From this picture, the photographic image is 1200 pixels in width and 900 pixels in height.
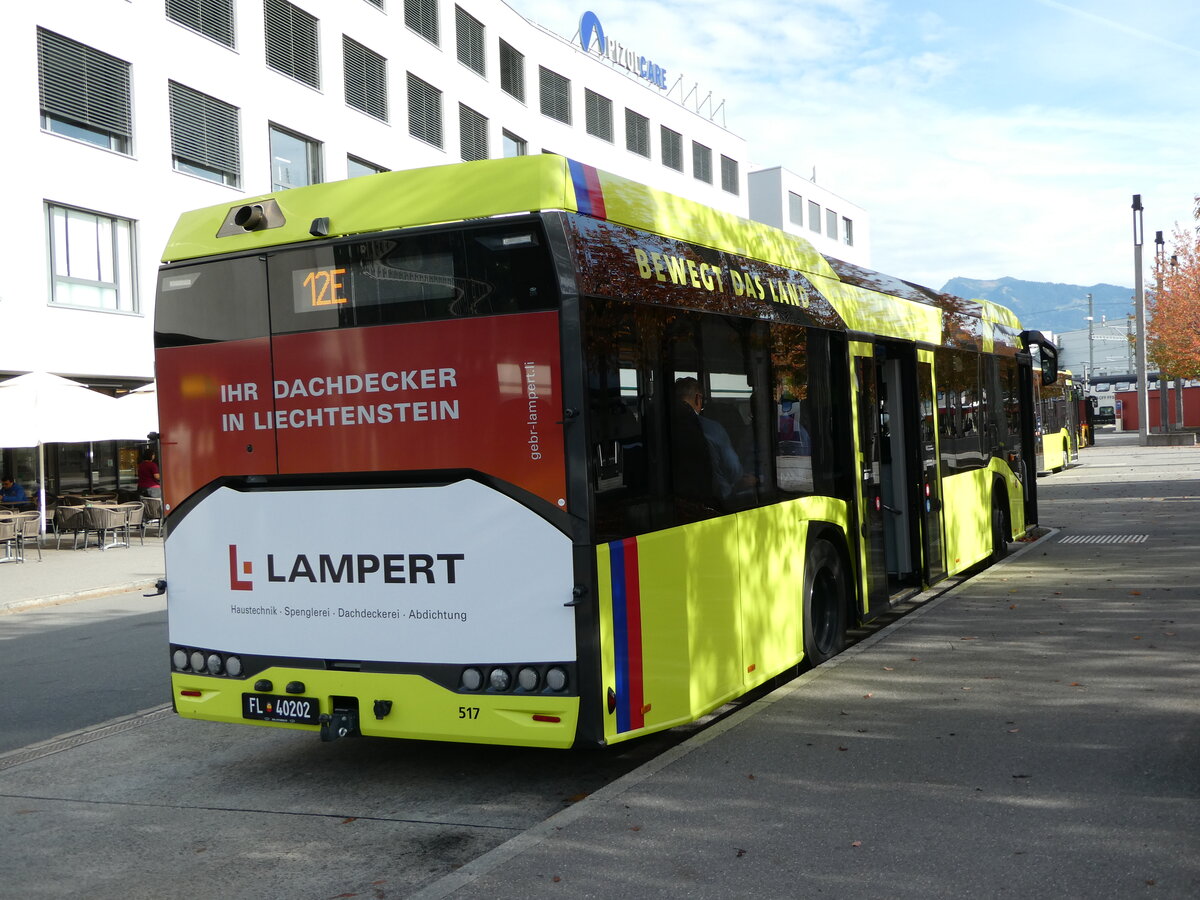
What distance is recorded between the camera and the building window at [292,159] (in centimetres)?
3036

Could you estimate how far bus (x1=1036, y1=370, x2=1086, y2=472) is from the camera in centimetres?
3091

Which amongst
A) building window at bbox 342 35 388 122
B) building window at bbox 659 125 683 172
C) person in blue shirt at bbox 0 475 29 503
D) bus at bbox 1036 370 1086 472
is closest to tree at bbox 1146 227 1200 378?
bus at bbox 1036 370 1086 472

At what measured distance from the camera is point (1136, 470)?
3142 centimetres

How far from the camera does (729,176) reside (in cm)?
5588

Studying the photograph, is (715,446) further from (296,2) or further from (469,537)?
(296,2)

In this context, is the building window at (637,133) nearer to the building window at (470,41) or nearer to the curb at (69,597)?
the building window at (470,41)

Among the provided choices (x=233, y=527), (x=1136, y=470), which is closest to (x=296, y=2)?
(x=1136, y=470)

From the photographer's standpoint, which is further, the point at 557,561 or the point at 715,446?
the point at 715,446

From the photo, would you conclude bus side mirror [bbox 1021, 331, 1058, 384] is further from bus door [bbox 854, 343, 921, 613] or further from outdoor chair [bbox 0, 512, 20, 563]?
outdoor chair [bbox 0, 512, 20, 563]

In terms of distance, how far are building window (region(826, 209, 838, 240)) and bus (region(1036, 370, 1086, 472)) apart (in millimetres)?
31000

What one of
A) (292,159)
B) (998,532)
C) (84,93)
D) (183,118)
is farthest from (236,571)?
(292,159)

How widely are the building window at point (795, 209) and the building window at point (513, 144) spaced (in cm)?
2531

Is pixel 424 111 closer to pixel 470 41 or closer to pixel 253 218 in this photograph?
pixel 470 41

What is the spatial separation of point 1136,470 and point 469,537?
30.0 meters
